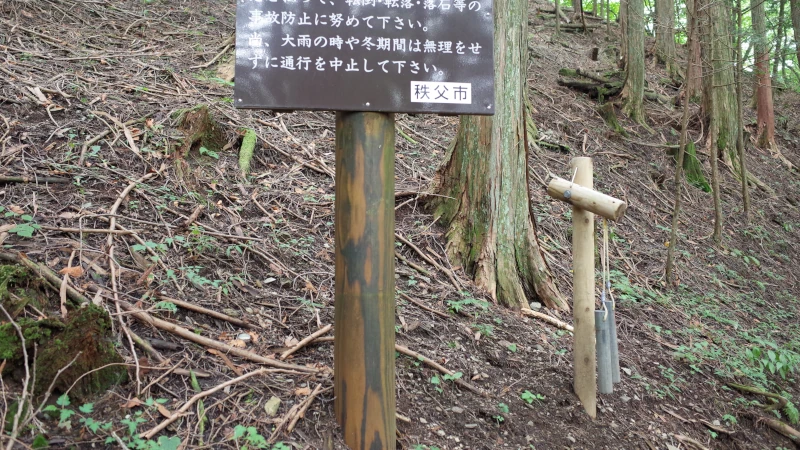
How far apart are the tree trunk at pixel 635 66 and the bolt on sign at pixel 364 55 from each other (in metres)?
9.53

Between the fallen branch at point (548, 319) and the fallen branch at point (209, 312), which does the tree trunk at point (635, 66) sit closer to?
the fallen branch at point (548, 319)

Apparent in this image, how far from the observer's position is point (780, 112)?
16.6 m

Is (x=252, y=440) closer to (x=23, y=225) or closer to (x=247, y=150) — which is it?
(x=23, y=225)

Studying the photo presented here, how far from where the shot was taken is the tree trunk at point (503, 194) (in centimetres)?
532

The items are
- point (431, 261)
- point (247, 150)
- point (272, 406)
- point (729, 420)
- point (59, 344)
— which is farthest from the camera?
point (247, 150)

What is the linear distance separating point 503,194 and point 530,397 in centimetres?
200

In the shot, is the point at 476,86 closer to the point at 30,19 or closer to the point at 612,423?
the point at 612,423

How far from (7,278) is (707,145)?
12.1 m

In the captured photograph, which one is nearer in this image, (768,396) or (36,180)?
(36,180)

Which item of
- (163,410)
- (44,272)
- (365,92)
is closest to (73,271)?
(44,272)

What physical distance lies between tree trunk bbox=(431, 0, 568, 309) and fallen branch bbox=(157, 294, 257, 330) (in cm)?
223

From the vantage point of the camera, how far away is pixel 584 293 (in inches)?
157

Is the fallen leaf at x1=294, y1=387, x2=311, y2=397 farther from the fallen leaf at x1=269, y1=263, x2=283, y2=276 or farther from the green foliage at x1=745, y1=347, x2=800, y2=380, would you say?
the green foliage at x1=745, y1=347, x2=800, y2=380

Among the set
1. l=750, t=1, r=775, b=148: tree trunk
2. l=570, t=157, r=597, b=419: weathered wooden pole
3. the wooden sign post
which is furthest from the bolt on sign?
l=750, t=1, r=775, b=148: tree trunk
